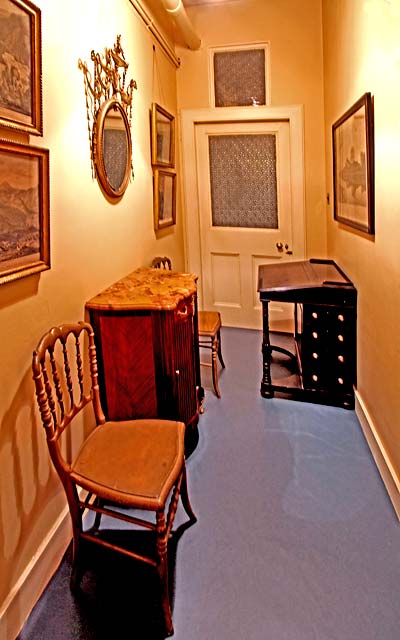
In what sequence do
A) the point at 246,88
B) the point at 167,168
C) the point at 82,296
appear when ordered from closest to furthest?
1. the point at 82,296
2. the point at 167,168
3. the point at 246,88

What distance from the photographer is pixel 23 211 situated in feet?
5.30

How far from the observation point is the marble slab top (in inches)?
85.1

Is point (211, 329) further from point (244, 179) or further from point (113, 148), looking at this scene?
point (244, 179)

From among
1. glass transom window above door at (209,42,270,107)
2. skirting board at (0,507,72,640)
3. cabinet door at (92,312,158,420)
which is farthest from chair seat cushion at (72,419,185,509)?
glass transom window above door at (209,42,270,107)

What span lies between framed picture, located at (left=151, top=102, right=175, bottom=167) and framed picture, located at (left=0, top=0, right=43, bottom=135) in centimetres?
177

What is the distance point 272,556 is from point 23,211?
1.59 m

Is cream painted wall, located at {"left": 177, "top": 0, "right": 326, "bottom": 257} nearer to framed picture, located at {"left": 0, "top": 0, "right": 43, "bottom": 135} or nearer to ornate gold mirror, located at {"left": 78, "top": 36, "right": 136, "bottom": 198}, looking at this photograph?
ornate gold mirror, located at {"left": 78, "top": 36, "right": 136, "bottom": 198}

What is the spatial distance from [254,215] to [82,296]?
2.76 metres

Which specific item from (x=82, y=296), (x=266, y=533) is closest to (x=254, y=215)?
(x=82, y=296)

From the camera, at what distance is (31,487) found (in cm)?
Result: 173

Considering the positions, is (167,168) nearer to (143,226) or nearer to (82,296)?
(143,226)

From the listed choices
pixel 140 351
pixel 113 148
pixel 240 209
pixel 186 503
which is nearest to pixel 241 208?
pixel 240 209

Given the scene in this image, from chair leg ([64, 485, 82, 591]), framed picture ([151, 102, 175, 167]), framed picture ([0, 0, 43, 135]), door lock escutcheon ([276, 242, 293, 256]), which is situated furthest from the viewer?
door lock escutcheon ([276, 242, 293, 256])

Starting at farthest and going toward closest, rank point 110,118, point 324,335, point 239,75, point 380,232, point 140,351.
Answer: point 239,75
point 324,335
point 110,118
point 380,232
point 140,351
